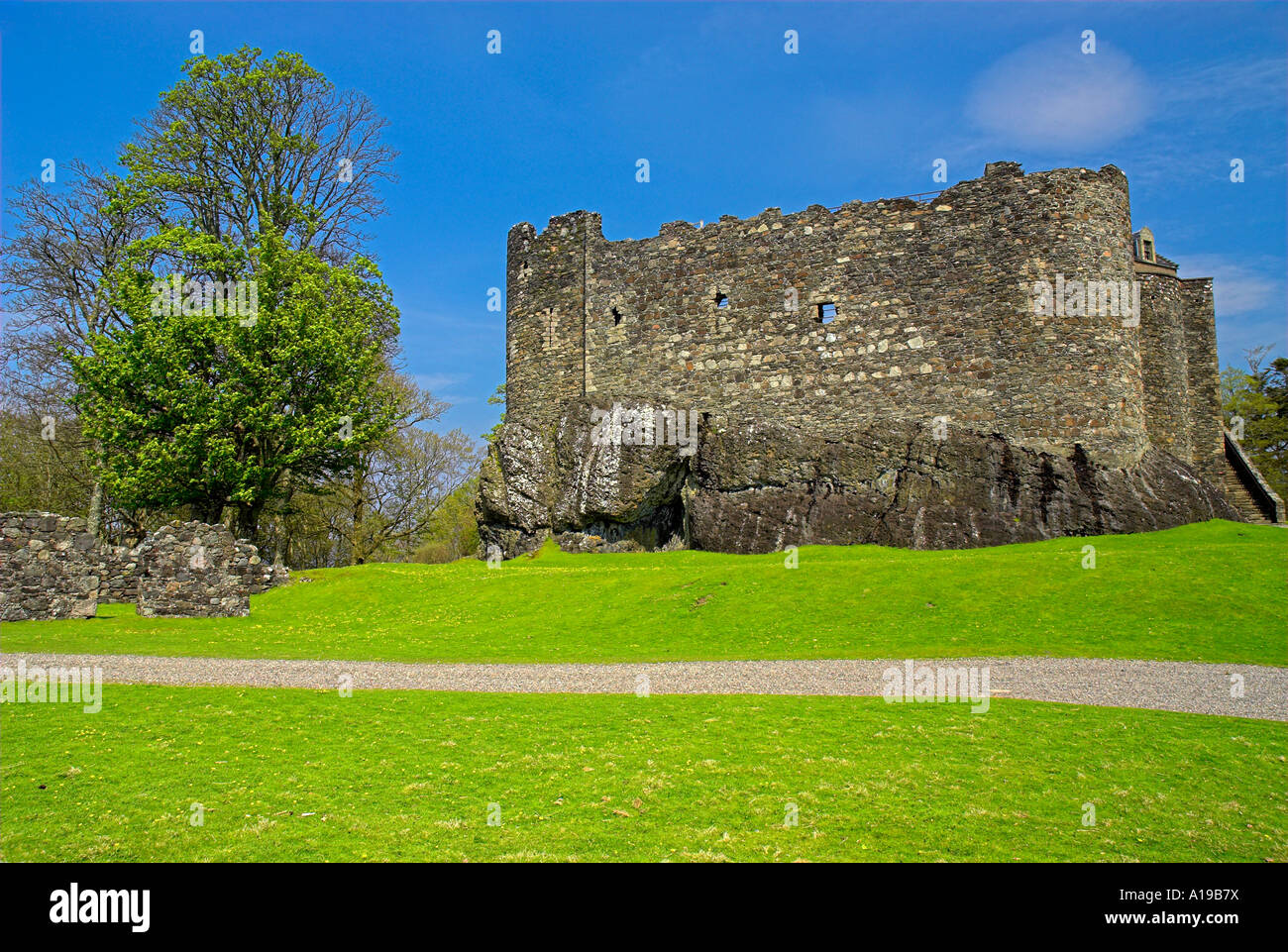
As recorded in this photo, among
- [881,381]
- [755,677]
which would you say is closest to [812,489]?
[881,381]

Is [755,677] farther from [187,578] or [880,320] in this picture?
[880,320]

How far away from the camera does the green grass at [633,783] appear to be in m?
6.19

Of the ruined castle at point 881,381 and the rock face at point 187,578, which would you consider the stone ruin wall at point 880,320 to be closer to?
the ruined castle at point 881,381

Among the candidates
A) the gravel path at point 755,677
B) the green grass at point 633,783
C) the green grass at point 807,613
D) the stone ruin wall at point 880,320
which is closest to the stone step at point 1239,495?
the stone ruin wall at point 880,320

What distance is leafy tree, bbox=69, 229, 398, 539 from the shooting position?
1094 inches

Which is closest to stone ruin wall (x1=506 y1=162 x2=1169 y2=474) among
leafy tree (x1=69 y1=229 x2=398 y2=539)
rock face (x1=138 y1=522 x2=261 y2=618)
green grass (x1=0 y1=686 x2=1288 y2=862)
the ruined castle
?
the ruined castle

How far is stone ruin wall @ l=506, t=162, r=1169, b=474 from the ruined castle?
7 cm

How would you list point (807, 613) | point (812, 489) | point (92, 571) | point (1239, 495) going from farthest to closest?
point (1239, 495) → point (812, 489) → point (92, 571) → point (807, 613)

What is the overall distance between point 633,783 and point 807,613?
1144 cm

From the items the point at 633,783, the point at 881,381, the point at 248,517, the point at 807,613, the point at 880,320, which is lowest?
the point at 633,783

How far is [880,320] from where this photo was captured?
93.3ft

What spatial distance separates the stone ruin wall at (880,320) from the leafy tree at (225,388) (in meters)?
8.53

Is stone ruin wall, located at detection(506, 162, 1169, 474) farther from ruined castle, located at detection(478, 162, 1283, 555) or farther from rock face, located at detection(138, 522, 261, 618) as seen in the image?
rock face, located at detection(138, 522, 261, 618)

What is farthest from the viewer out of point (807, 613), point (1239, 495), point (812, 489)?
point (1239, 495)
